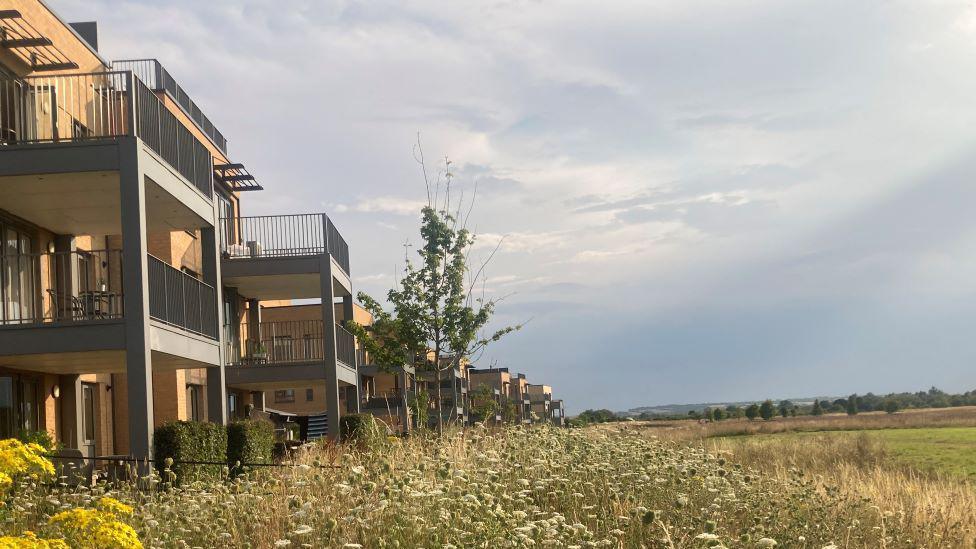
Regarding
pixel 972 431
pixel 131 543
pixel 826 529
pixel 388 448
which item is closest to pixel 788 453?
pixel 388 448

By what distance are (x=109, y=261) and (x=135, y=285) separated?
651 centimetres

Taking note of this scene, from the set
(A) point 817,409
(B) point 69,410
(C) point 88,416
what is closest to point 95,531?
(B) point 69,410

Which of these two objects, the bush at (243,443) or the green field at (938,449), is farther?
the green field at (938,449)

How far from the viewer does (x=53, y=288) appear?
59.4ft

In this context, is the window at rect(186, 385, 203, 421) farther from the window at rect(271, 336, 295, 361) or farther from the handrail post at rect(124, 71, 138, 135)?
the handrail post at rect(124, 71, 138, 135)

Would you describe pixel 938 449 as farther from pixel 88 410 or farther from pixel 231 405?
pixel 88 410

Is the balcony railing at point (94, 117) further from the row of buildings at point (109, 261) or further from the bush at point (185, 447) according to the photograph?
the bush at point (185, 447)

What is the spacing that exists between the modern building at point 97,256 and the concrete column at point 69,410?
2cm

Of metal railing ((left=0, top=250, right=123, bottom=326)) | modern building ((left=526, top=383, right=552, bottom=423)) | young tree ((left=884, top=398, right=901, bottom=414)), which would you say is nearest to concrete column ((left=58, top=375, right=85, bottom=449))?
metal railing ((left=0, top=250, right=123, bottom=326))

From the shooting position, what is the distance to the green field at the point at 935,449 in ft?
91.8

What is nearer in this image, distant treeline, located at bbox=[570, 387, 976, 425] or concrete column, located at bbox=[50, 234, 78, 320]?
concrete column, located at bbox=[50, 234, 78, 320]

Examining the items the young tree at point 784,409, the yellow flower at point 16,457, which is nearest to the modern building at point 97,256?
the yellow flower at point 16,457

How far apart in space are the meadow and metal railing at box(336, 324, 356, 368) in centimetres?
1631

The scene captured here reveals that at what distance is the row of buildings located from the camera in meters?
14.3
